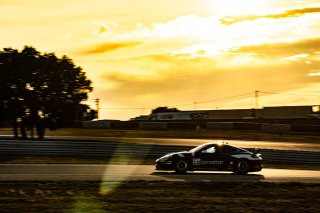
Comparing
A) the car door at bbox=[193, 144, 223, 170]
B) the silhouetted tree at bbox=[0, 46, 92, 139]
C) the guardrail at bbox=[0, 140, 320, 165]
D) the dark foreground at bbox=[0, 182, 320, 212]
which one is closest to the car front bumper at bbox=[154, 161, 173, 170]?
the car door at bbox=[193, 144, 223, 170]

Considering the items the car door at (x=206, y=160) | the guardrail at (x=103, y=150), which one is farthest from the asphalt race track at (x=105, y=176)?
the guardrail at (x=103, y=150)

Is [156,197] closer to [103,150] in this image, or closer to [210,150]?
[210,150]

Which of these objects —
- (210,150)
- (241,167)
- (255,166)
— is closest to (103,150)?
(210,150)

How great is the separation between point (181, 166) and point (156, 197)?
6.32 meters

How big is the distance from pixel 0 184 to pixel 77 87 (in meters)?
21.3

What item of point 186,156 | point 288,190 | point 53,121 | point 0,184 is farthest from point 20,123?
point 288,190

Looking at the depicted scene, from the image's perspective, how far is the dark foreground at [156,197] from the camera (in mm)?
11555

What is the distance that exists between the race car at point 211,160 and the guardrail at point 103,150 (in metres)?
7.07

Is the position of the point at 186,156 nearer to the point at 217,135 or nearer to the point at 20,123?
the point at 20,123

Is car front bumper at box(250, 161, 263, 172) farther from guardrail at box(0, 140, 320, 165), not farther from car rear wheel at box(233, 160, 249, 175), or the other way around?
guardrail at box(0, 140, 320, 165)

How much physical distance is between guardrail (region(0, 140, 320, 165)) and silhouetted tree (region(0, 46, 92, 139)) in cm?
723

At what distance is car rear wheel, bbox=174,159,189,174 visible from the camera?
19234 millimetres

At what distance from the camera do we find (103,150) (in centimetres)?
2662

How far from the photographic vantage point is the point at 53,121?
3462 cm
